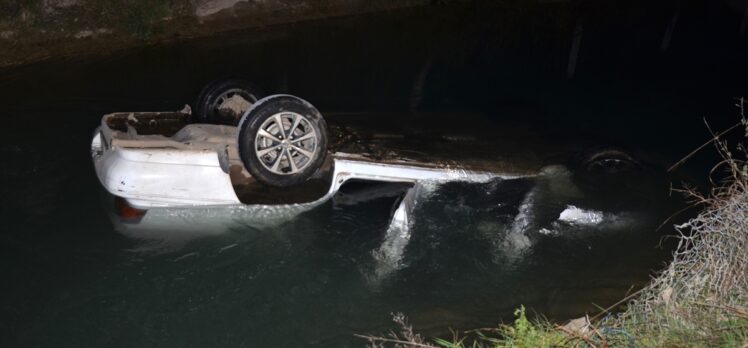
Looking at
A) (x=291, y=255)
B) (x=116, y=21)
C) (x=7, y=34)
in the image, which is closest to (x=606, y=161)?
(x=291, y=255)

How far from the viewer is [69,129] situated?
28.0 ft

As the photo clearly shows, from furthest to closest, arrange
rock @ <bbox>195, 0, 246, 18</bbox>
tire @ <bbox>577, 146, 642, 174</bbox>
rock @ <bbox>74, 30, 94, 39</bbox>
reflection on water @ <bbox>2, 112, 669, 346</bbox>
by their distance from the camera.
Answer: rock @ <bbox>195, 0, 246, 18</bbox> → rock @ <bbox>74, 30, 94, 39</bbox> → tire @ <bbox>577, 146, 642, 174</bbox> → reflection on water @ <bbox>2, 112, 669, 346</bbox>

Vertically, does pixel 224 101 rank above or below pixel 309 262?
above

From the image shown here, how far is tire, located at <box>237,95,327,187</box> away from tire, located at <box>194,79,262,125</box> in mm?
1168

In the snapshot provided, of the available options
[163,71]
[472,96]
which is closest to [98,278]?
[163,71]

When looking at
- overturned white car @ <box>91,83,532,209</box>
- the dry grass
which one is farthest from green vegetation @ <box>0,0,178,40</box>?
the dry grass

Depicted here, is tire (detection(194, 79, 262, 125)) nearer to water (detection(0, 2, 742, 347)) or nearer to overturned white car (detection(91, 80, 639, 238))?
overturned white car (detection(91, 80, 639, 238))

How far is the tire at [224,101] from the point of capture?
717cm

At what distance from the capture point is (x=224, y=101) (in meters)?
7.24

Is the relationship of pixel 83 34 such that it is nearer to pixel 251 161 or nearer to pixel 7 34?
pixel 7 34

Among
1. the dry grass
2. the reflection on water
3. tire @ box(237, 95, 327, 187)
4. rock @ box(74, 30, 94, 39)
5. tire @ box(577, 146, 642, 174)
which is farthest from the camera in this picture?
rock @ box(74, 30, 94, 39)

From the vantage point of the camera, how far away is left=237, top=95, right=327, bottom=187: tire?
19.5 feet

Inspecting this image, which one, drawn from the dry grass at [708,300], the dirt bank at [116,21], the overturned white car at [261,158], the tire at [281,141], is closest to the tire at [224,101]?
the overturned white car at [261,158]

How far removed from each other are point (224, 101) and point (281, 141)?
1.43 metres
